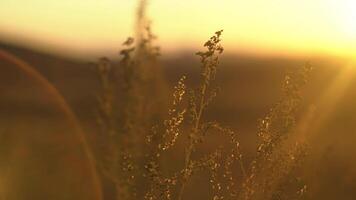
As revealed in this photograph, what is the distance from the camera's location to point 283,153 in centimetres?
545

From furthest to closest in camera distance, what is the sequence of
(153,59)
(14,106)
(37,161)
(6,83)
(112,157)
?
1. (6,83)
2. (14,106)
3. (37,161)
4. (153,59)
5. (112,157)

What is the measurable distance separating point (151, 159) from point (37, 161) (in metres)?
3.09

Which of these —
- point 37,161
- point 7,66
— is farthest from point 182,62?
point 37,161

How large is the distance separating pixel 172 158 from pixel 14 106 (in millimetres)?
14916

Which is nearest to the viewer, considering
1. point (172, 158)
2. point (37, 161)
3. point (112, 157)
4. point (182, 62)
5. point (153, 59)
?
point (112, 157)

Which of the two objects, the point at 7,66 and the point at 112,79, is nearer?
the point at 112,79

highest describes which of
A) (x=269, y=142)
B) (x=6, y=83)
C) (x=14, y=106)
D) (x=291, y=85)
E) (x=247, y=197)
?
(x=6, y=83)

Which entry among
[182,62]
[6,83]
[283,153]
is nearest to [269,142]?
[283,153]

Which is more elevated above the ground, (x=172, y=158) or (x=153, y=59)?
(x=153, y=59)

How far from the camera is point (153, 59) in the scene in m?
5.43

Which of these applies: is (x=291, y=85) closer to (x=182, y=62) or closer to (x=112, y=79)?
(x=112, y=79)

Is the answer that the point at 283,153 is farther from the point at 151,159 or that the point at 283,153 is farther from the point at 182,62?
the point at 182,62

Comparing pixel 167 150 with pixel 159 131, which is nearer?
pixel 159 131

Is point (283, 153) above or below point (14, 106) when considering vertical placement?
below
